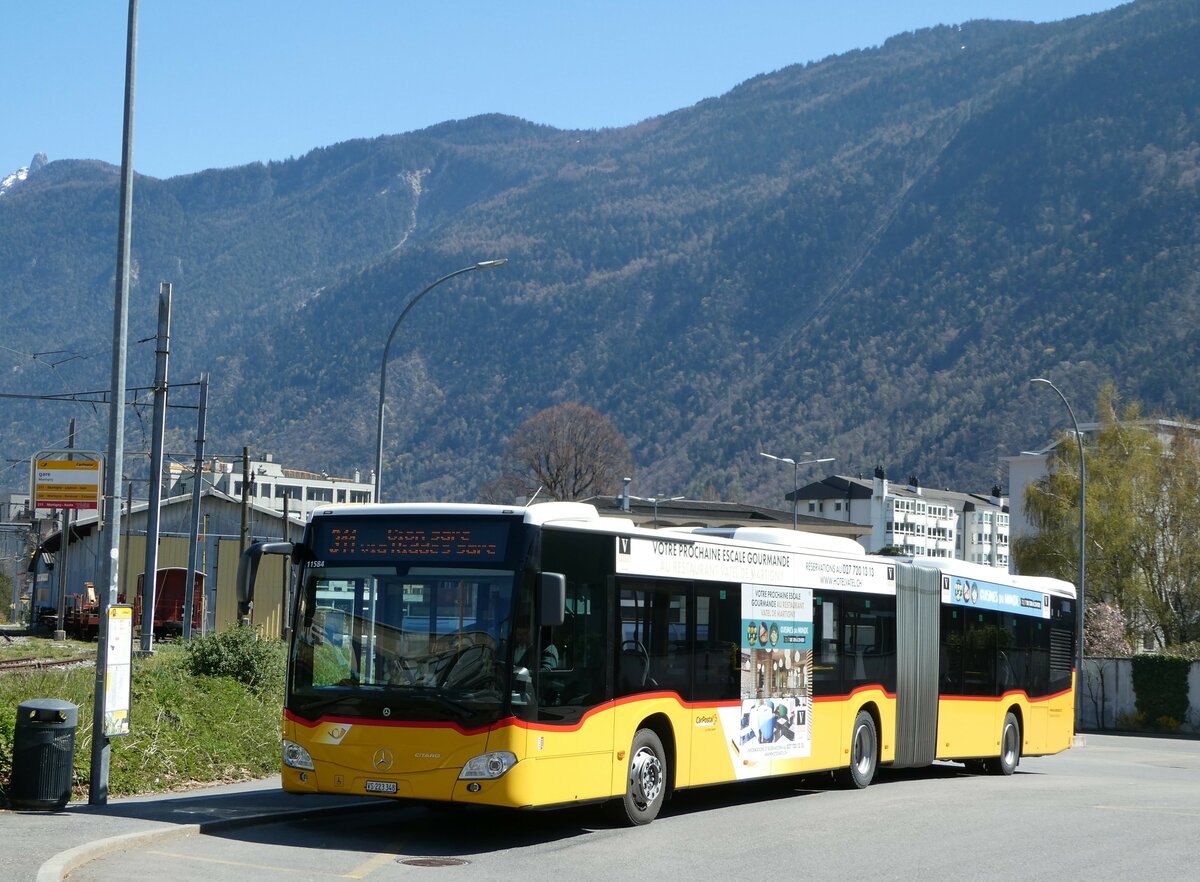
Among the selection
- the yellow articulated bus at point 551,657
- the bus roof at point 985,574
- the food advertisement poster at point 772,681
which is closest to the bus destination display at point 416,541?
the yellow articulated bus at point 551,657

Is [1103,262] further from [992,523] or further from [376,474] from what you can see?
[376,474]

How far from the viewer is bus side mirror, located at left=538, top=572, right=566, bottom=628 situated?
13.1m

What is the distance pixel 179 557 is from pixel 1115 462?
39.2 metres

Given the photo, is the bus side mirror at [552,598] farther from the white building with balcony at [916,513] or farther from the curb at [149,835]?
the white building with balcony at [916,513]

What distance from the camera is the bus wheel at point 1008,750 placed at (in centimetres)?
2369

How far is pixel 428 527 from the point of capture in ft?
45.4

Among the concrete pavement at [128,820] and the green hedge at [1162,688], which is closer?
the concrete pavement at [128,820]

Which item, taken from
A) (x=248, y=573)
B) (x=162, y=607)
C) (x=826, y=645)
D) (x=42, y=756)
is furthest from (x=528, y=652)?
(x=162, y=607)

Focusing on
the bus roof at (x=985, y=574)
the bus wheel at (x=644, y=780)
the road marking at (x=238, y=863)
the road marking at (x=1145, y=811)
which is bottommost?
the road marking at (x=1145, y=811)

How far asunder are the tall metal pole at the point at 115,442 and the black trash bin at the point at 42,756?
12.8 inches

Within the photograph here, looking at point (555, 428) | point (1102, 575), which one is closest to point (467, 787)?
point (1102, 575)

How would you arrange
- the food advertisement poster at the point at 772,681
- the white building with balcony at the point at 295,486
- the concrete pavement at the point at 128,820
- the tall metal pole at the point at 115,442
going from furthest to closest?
the white building with balcony at the point at 295,486 < the food advertisement poster at the point at 772,681 < the tall metal pole at the point at 115,442 < the concrete pavement at the point at 128,820

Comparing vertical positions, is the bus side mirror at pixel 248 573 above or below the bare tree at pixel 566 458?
below

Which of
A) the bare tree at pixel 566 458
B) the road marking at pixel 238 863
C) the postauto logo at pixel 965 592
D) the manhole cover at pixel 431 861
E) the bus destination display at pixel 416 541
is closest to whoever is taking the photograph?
the road marking at pixel 238 863
